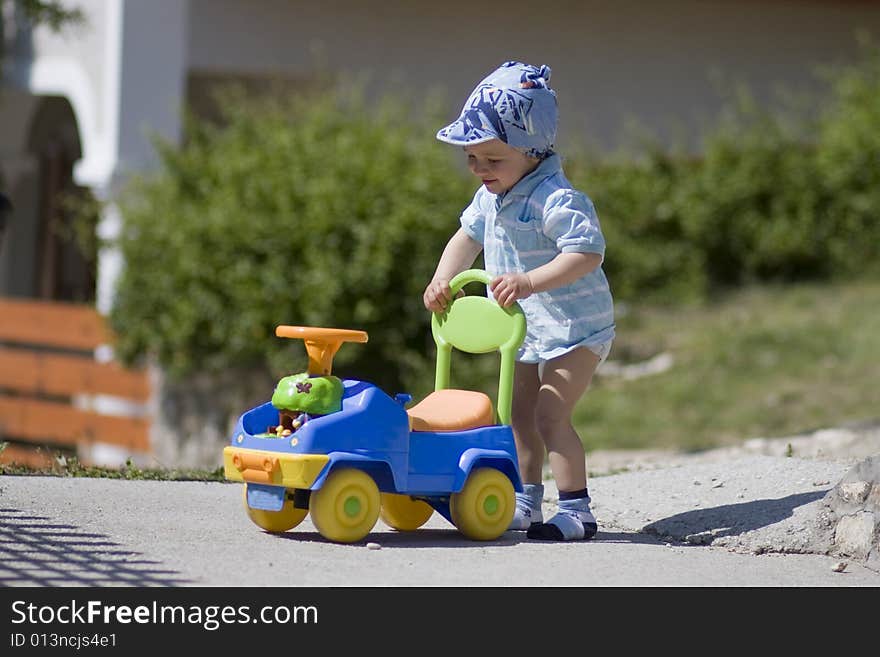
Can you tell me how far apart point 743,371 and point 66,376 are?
5.79 metres

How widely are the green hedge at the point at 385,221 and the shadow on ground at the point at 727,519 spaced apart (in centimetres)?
498

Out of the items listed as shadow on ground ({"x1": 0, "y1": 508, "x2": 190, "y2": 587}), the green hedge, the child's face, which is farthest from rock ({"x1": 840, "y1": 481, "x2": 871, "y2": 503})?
the green hedge

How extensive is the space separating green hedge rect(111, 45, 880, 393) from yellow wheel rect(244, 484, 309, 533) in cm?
532

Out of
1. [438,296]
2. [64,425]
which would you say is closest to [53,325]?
[64,425]

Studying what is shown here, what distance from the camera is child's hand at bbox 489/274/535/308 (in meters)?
4.59

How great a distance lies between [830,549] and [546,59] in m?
9.32

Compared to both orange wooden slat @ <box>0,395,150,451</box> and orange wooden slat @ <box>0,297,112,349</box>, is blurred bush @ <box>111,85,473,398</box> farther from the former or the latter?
orange wooden slat @ <box>0,297,112,349</box>

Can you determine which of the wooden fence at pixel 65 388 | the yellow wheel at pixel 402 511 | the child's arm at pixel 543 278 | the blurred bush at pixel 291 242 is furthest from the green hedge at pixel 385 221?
→ the child's arm at pixel 543 278

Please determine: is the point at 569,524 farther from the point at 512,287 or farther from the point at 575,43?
the point at 575,43

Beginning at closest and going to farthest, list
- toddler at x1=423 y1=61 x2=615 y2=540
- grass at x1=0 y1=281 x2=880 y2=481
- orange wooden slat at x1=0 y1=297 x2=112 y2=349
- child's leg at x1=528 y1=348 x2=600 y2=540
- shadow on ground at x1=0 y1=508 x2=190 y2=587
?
shadow on ground at x1=0 y1=508 x2=190 y2=587 < toddler at x1=423 y1=61 x2=615 y2=540 < child's leg at x1=528 y1=348 x2=600 y2=540 < grass at x1=0 y1=281 x2=880 y2=481 < orange wooden slat at x1=0 y1=297 x2=112 y2=349

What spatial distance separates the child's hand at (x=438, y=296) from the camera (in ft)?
16.0

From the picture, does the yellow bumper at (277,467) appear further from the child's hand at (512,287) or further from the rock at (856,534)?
the rock at (856,534)

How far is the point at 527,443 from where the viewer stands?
16.5 ft
